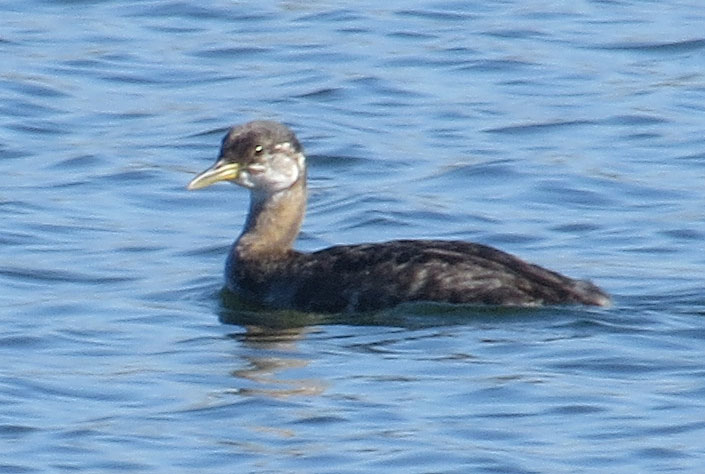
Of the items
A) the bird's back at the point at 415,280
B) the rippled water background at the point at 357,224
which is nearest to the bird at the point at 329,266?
the bird's back at the point at 415,280

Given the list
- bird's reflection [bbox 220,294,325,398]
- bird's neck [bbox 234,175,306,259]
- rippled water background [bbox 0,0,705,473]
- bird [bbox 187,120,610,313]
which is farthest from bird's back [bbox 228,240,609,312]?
bird's neck [bbox 234,175,306,259]

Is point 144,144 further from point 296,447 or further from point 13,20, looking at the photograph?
point 296,447

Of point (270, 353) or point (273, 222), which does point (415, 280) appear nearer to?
point (270, 353)

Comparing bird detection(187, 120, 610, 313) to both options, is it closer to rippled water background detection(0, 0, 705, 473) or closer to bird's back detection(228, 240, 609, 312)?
bird's back detection(228, 240, 609, 312)

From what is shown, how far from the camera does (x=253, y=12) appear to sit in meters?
23.7

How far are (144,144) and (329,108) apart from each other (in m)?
2.10

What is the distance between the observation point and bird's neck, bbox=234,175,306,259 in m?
14.8

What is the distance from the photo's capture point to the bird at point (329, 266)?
1360 cm

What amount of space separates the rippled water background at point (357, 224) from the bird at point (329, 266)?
13cm

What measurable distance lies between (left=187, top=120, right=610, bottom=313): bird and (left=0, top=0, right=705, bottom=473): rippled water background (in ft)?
0.43

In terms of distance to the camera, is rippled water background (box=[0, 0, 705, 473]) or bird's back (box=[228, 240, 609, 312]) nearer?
rippled water background (box=[0, 0, 705, 473])

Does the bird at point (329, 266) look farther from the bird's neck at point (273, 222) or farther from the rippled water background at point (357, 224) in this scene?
the rippled water background at point (357, 224)

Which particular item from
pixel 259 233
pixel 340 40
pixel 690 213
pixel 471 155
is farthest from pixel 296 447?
pixel 340 40

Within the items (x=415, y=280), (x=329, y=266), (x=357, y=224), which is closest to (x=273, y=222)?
(x=329, y=266)
